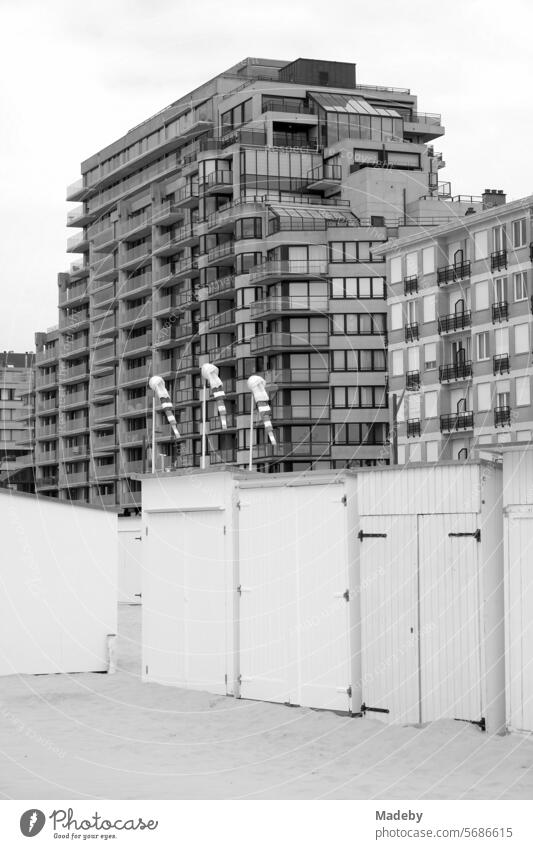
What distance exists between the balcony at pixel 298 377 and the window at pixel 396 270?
9.40 m

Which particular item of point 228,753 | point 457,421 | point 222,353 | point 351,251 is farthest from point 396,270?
point 228,753

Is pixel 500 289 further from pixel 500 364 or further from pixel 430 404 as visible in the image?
pixel 430 404

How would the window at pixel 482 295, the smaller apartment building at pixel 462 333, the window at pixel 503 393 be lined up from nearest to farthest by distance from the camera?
the smaller apartment building at pixel 462 333
the window at pixel 503 393
the window at pixel 482 295

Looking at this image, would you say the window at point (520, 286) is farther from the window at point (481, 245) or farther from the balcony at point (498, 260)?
the window at point (481, 245)

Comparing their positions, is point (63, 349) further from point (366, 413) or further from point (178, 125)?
point (366, 413)

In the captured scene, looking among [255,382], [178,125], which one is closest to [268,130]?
[178,125]

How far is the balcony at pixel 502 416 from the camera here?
65875 millimetres

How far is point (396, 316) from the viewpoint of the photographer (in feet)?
252

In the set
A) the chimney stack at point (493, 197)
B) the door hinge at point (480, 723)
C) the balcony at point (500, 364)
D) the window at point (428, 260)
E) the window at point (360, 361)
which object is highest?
the chimney stack at point (493, 197)

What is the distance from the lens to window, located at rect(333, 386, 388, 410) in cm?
8294

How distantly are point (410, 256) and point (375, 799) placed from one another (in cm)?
6109

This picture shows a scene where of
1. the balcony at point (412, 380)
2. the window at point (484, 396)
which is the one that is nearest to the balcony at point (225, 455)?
the balcony at point (412, 380)

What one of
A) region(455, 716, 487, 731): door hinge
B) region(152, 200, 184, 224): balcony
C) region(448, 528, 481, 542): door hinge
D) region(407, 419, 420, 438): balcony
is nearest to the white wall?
region(448, 528, 481, 542): door hinge
